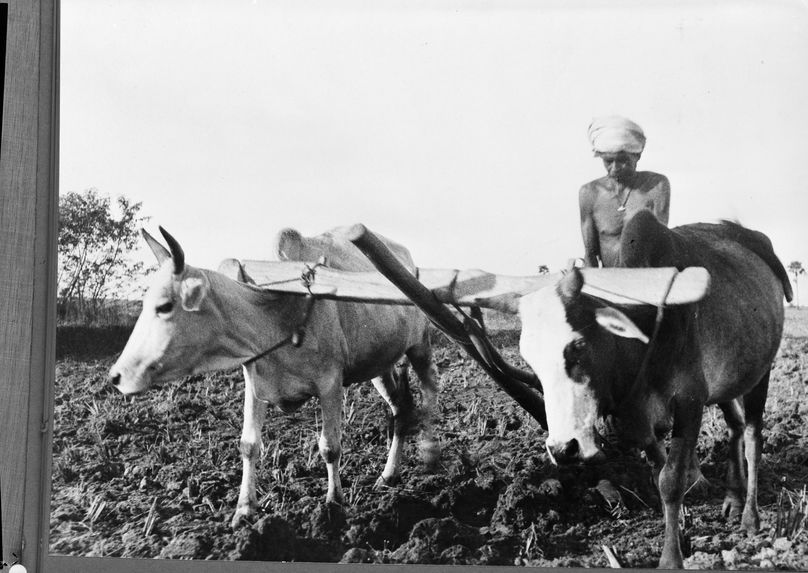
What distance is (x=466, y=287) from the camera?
4.12 metres

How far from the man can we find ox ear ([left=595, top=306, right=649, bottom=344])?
242 mm

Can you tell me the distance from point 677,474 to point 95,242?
281 centimetres

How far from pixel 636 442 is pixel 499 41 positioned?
1.88m

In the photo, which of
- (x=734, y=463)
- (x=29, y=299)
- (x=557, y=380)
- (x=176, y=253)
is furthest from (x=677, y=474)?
(x=29, y=299)

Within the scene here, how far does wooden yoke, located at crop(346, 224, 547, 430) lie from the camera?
4051 mm

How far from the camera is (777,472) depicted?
4.05 meters

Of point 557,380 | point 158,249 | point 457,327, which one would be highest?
point 158,249

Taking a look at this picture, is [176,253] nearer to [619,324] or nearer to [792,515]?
[619,324]

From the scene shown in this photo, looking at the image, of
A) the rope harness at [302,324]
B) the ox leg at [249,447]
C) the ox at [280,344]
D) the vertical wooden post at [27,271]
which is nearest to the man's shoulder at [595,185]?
the ox at [280,344]

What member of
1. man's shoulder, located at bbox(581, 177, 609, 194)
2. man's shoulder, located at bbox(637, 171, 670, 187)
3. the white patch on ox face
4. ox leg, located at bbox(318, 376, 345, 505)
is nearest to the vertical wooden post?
ox leg, located at bbox(318, 376, 345, 505)

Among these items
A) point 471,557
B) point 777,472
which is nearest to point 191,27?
point 471,557

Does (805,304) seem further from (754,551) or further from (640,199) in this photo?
(754,551)

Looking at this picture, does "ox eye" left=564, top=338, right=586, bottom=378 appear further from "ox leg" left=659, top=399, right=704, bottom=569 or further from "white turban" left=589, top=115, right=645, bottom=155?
"white turban" left=589, top=115, right=645, bottom=155

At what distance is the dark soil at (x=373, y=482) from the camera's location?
13.1 ft
